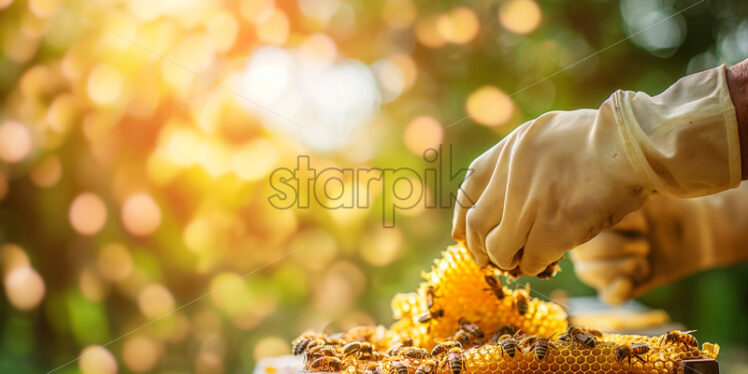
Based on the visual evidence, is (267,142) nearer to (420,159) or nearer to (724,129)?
(420,159)

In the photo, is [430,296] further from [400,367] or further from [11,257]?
[11,257]

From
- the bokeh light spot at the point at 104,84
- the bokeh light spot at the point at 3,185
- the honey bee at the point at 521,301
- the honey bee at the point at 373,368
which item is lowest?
the honey bee at the point at 373,368

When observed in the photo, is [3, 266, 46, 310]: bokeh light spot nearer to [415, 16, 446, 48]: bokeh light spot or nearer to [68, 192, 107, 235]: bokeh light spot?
[68, 192, 107, 235]: bokeh light spot

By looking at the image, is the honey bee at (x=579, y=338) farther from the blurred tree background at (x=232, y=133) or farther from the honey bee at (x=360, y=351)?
the blurred tree background at (x=232, y=133)

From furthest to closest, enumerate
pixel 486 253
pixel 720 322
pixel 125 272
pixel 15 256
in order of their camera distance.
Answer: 1. pixel 720 322
2. pixel 125 272
3. pixel 15 256
4. pixel 486 253

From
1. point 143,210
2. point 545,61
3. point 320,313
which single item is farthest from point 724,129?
point 143,210

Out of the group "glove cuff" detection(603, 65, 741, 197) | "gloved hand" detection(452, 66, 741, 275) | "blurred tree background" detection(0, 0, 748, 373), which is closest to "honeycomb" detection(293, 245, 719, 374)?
"gloved hand" detection(452, 66, 741, 275)

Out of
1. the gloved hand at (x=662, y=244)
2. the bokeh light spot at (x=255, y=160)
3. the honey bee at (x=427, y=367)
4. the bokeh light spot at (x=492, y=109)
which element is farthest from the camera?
the bokeh light spot at (x=255, y=160)

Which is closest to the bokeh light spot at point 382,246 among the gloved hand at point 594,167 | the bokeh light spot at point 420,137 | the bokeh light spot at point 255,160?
the bokeh light spot at point 420,137
